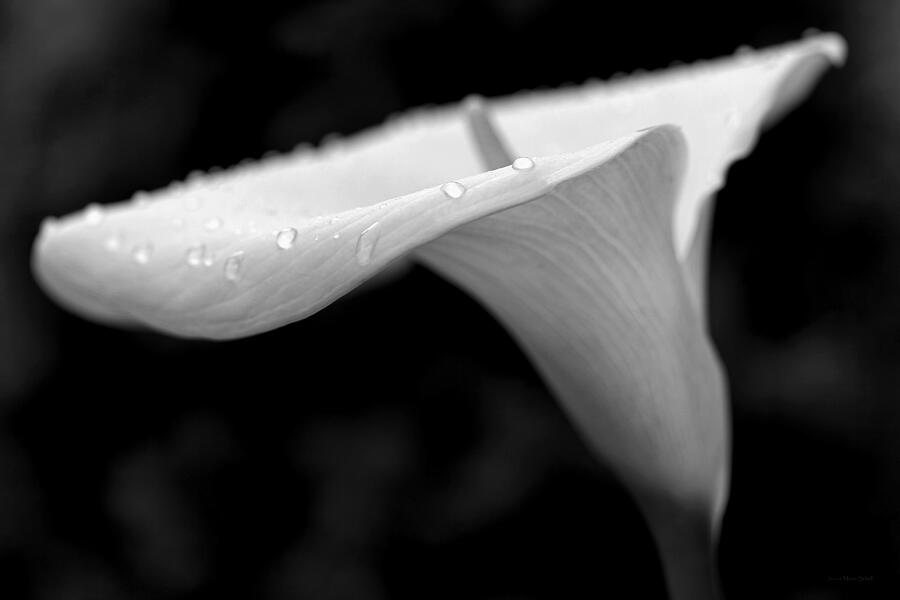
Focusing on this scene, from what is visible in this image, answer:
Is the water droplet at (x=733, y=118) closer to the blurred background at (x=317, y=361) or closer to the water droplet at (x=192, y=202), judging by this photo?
the water droplet at (x=192, y=202)

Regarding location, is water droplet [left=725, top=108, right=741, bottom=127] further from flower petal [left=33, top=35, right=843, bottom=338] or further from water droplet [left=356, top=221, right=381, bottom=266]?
water droplet [left=356, top=221, right=381, bottom=266]

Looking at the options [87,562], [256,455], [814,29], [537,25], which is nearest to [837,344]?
[814,29]

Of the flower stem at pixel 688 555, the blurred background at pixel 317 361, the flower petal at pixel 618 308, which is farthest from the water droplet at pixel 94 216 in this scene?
the blurred background at pixel 317 361

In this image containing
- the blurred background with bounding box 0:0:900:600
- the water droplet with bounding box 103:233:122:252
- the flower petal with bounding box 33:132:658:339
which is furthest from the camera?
the blurred background with bounding box 0:0:900:600

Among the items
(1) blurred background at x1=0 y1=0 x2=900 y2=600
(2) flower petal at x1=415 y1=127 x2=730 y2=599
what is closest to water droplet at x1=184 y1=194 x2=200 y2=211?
(2) flower petal at x1=415 y1=127 x2=730 y2=599

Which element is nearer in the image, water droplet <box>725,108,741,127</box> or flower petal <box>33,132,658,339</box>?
Answer: flower petal <box>33,132,658,339</box>

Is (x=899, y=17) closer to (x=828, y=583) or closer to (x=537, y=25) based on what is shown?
(x=537, y=25)

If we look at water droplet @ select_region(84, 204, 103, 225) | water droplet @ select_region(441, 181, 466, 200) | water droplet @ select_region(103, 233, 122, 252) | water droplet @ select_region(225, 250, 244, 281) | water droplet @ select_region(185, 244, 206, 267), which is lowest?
water droplet @ select_region(103, 233, 122, 252)

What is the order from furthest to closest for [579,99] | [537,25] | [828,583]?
[537,25]
[828,583]
[579,99]
